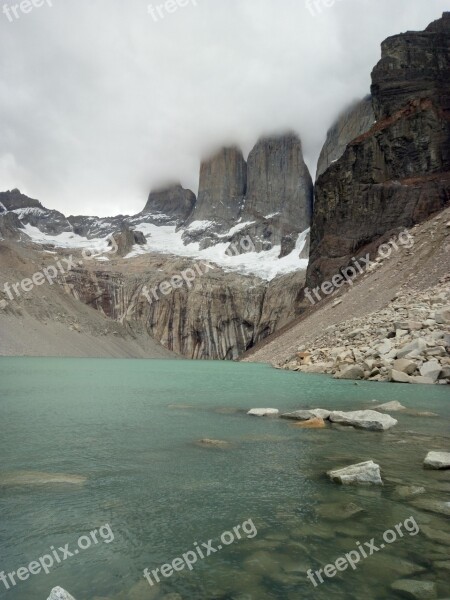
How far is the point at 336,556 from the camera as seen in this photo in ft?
13.5

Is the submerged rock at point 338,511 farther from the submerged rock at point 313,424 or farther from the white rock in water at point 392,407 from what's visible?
the white rock in water at point 392,407

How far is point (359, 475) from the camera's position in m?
6.11

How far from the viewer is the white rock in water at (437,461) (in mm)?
6766

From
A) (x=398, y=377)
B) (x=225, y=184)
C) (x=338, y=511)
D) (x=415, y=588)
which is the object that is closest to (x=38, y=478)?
(x=338, y=511)

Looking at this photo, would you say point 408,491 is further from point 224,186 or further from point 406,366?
point 224,186

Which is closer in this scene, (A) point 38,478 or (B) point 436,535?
(B) point 436,535

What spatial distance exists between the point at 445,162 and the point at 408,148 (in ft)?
17.3

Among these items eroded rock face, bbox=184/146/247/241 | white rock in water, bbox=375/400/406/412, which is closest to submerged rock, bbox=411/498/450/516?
white rock in water, bbox=375/400/406/412

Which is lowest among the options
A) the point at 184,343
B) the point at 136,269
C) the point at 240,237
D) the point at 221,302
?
the point at 184,343

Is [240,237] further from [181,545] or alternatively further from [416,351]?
[181,545]

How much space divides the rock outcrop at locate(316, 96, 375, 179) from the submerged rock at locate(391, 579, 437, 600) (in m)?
119

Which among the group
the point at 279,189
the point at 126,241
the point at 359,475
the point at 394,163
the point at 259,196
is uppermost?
the point at 279,189

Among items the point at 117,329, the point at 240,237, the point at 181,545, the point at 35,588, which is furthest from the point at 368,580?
the point at 240,237

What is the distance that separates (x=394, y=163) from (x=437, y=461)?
214ft
